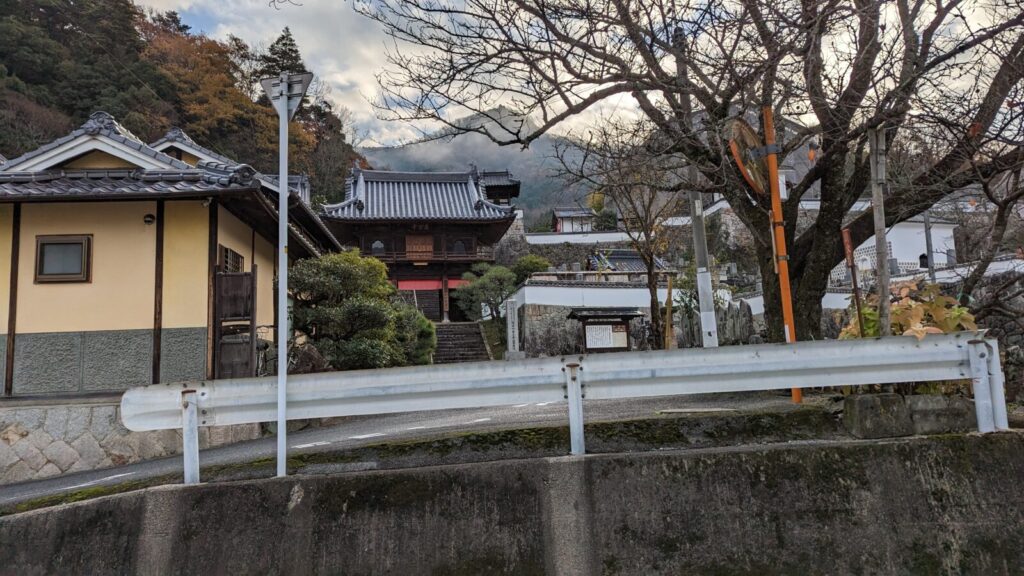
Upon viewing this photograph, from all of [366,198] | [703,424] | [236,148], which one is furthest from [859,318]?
[236,148]

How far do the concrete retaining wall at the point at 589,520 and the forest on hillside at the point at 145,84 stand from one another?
27.0 metres

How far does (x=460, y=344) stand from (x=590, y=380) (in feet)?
65.9

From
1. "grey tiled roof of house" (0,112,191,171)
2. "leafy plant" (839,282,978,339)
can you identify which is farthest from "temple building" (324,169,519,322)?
"leafy plant" (839,282,978,339)

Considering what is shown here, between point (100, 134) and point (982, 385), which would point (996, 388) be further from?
point (100, 134)

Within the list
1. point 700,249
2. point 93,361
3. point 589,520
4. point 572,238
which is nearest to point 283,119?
point 589,520

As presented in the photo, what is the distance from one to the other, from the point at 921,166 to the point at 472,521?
8.49 metres

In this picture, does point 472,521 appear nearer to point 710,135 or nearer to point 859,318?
point 859,318

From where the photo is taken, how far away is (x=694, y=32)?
5.94 m

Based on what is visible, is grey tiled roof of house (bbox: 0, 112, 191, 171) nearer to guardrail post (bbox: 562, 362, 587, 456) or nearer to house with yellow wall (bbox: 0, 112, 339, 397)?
house with yellow wall (bbox: 0, 112, 339, 397)

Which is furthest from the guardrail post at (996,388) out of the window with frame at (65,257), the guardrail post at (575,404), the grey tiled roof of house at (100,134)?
the window with frame at (65,257)

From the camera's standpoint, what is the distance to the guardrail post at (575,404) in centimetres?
315

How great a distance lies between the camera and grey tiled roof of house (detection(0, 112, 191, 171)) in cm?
955

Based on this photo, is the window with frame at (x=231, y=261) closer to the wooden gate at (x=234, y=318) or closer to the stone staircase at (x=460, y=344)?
the wooden gate at (x=234, y=318)

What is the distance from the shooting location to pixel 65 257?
934 centimetres
